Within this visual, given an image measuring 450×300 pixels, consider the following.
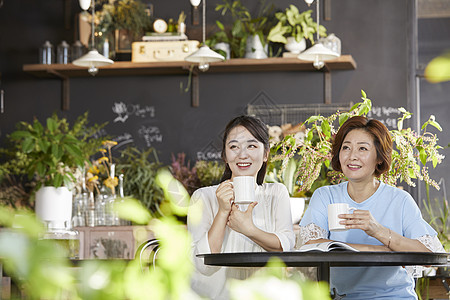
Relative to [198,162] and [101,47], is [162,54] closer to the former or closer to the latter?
[101,47]

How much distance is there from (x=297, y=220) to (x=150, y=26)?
7.42 feet

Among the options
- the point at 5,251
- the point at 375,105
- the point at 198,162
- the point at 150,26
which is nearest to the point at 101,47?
the point at 150,26

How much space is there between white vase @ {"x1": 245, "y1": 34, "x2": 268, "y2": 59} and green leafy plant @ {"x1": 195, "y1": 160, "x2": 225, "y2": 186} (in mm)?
815

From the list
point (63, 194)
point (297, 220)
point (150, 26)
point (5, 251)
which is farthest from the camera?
point (150, 26)

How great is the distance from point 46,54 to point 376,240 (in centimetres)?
371

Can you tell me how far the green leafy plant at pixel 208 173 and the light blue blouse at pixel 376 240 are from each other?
253 centimetres

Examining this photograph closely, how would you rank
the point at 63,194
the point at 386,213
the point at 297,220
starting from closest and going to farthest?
the point at 386,213 → the point at 297,220 → the point at 63,194

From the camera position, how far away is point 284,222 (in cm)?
199

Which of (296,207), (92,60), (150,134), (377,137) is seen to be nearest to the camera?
(377,137)

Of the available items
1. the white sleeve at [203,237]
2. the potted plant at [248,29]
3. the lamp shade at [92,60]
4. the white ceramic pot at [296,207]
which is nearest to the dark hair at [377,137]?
the white sleeve at [203,237]

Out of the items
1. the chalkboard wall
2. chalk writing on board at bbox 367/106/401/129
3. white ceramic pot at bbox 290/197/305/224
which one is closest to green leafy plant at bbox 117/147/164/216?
the chalkboard wall

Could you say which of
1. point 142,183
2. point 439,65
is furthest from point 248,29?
point 439,65

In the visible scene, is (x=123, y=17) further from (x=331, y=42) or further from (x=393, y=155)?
(x=393, y=155)

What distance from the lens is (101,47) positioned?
486 centimetres
